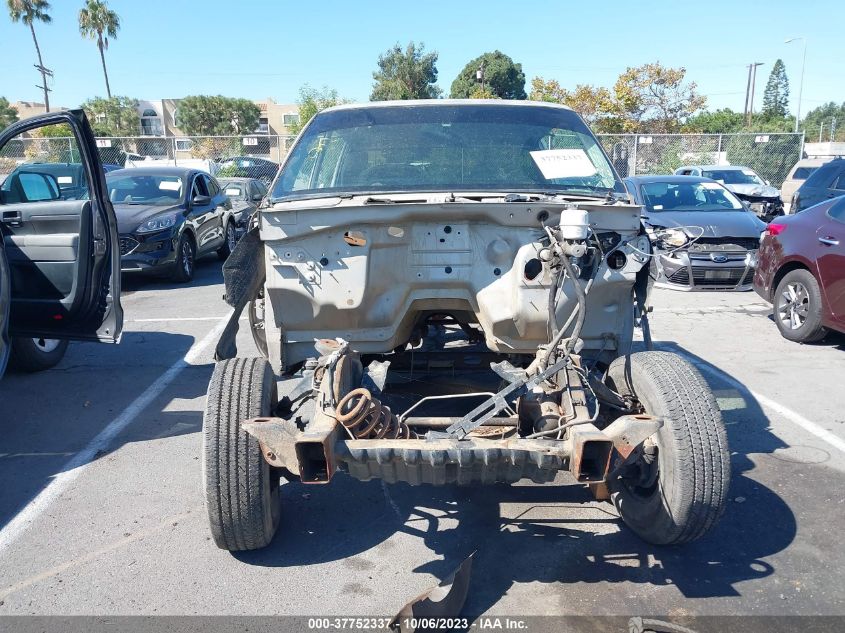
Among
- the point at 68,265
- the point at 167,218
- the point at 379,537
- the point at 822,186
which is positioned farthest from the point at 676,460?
the point at 822,186

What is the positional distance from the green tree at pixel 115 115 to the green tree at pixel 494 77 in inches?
1011

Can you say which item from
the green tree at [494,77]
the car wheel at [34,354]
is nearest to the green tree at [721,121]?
the green tree at [494,77]

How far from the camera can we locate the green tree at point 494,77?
5766 centimetres

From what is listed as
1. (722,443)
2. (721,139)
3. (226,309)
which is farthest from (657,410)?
(721,139)

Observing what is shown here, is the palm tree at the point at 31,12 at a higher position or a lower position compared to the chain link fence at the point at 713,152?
higher

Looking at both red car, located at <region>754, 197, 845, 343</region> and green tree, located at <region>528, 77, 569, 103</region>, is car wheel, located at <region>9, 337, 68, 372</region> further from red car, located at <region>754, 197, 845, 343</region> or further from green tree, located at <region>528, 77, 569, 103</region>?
green tree, located at <region>528, 77, 569, 103</region>

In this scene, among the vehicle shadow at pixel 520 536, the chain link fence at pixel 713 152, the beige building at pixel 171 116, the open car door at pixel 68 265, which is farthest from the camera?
the beige building at pixel 171 116

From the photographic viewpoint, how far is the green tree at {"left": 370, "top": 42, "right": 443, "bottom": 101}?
2093 inches

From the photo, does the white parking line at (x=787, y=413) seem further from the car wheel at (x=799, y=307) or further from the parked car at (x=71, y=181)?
the parked car at (x=71, y=181)

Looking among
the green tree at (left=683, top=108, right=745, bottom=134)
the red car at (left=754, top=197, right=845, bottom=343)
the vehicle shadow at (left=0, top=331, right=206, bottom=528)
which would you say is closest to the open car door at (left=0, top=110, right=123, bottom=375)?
the vehicle shadow at (left=0, top=331, right=206, bottom=528)

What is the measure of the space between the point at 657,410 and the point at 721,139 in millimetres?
22292

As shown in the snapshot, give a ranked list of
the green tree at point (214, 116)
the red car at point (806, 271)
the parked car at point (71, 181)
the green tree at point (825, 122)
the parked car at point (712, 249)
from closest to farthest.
A: the parked car at point (71, 181) → the red car at point (806, 271) → the parked car at point (712, 249) → the green tree at point (214, 116) → the green tree at point (825, 122)

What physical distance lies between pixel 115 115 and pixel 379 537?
55872 mm

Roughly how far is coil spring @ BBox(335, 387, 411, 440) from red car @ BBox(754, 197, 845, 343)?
5.33 m
